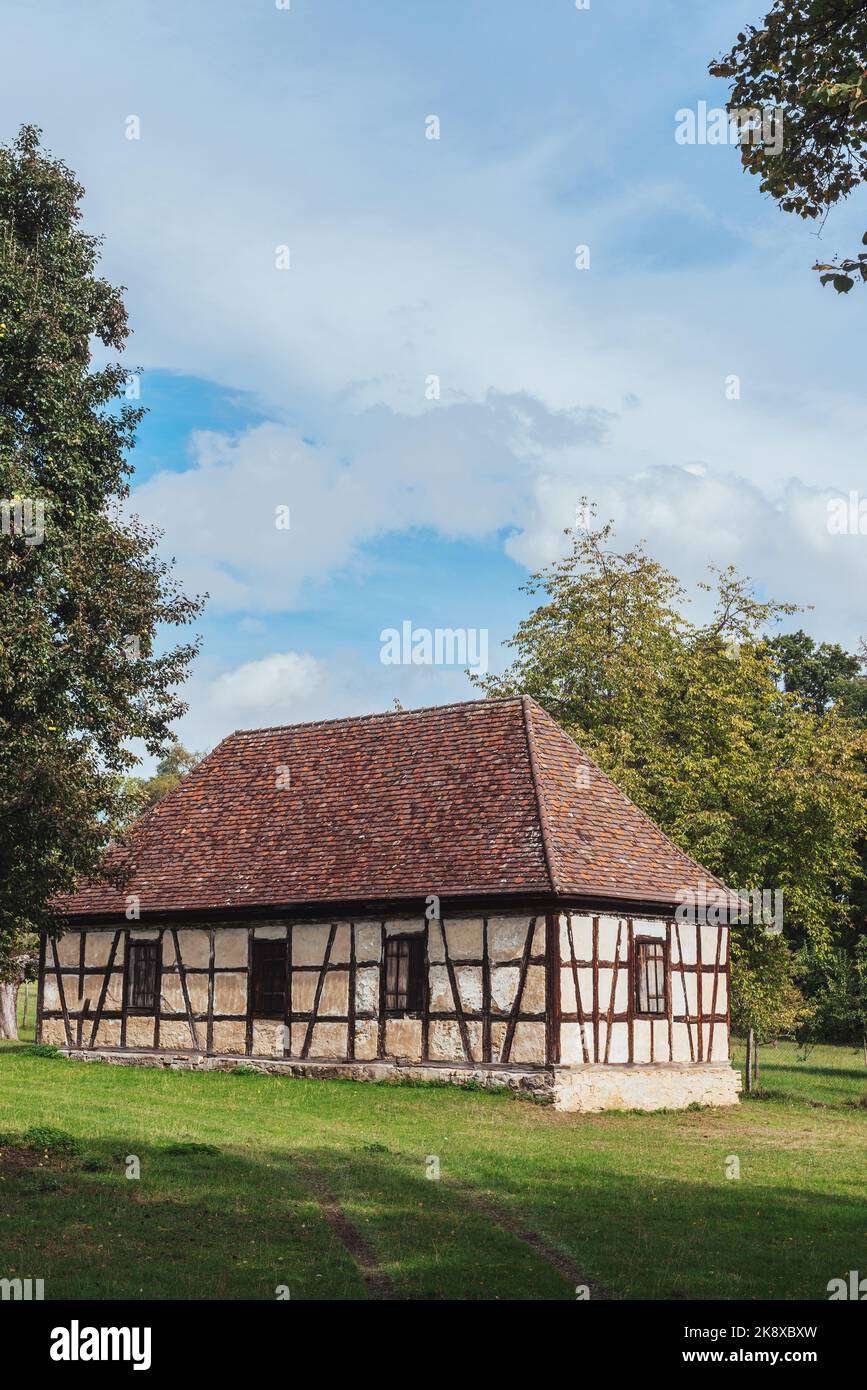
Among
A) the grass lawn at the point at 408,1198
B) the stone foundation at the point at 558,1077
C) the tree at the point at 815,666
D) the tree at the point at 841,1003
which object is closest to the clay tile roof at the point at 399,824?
the stone foundation at the point at 558,1077

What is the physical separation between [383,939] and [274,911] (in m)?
2.62

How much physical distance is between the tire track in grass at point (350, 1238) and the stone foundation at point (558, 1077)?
327 inches

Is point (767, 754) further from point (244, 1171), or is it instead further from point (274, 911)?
point (244, 1171)

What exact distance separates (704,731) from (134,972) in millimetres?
15760

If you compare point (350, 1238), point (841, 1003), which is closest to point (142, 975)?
point (350, 1238)

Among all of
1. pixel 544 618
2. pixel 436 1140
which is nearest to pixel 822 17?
pixel 436 1140

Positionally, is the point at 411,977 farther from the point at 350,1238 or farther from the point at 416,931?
the point at 350,1238

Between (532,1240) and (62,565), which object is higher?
(62,565)

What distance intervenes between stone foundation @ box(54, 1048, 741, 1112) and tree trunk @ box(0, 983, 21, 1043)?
38.5ft

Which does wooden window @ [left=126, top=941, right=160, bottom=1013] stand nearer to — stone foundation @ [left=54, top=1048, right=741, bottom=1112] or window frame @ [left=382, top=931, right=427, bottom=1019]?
stone foundation @ [left=54, top=1048, right=741, bottom=1112]

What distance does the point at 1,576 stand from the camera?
20828mm

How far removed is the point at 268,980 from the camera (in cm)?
2711

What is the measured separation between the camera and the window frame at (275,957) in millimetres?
26711
